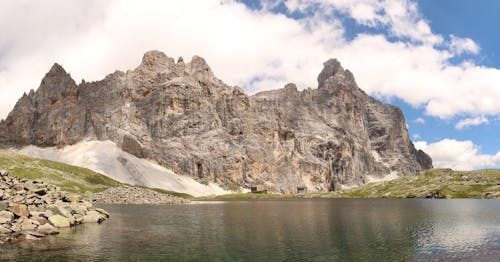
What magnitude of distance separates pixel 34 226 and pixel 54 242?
11.9 m

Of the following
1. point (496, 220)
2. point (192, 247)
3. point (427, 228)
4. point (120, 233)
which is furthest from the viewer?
point (496, 220)

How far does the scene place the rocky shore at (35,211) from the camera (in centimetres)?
6594

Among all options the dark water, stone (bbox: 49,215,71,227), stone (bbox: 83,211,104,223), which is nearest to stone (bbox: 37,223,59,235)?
the dark water

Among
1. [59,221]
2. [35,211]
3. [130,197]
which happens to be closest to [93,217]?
[59,221]

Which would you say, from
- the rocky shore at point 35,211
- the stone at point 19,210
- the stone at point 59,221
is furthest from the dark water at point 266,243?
the stone at point 19,210

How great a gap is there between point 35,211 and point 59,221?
17.9 feet

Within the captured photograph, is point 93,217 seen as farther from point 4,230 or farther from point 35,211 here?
point 4,230

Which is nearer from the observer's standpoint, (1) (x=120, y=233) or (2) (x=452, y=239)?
(2) (x=452, y=239)

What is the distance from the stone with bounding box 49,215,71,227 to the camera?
7654 centimetres

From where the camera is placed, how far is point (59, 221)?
78.2 meters

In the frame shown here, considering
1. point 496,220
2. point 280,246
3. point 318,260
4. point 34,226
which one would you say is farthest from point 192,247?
point 496,220

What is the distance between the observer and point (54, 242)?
59.8 meters

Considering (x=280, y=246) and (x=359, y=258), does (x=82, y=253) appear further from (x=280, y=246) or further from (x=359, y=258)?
(x=359, y=258)

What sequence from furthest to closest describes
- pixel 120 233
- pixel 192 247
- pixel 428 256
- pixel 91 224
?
pixel 91 224
pixel 120 233
pixel 192 247
pixel 428 256
